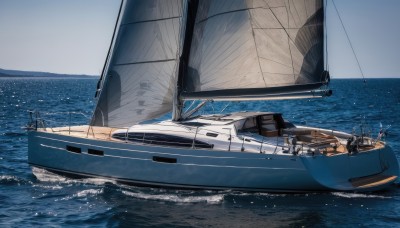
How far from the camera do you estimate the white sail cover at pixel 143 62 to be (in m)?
17.9

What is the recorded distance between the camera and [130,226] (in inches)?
533

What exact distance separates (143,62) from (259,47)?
3.96 meters

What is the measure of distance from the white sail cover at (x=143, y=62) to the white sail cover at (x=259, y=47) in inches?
52.2

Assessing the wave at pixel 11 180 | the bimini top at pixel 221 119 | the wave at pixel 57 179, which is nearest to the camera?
the bimini top at pixel 221 119

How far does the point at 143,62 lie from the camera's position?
59.4 feet

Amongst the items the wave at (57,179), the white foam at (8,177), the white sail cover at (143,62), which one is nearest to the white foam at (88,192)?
the wave at (57,179)

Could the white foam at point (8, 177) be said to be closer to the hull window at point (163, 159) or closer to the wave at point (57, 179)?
the wave at point (57, 179)

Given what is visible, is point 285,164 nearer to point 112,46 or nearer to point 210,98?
point 210,98

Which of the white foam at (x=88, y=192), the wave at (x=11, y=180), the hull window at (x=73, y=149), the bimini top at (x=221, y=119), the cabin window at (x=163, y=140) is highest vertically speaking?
the bimini top at (x=221, y=119)

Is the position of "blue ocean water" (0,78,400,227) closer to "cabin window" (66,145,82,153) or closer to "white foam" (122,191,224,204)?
A: "white foam" (122,191,224,204)

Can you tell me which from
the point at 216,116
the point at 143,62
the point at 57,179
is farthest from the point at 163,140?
the point at 57,179

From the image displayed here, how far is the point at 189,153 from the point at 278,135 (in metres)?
3.11

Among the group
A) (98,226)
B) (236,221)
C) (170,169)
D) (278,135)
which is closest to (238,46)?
(278,135)

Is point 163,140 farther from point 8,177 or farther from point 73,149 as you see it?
point 8,177
